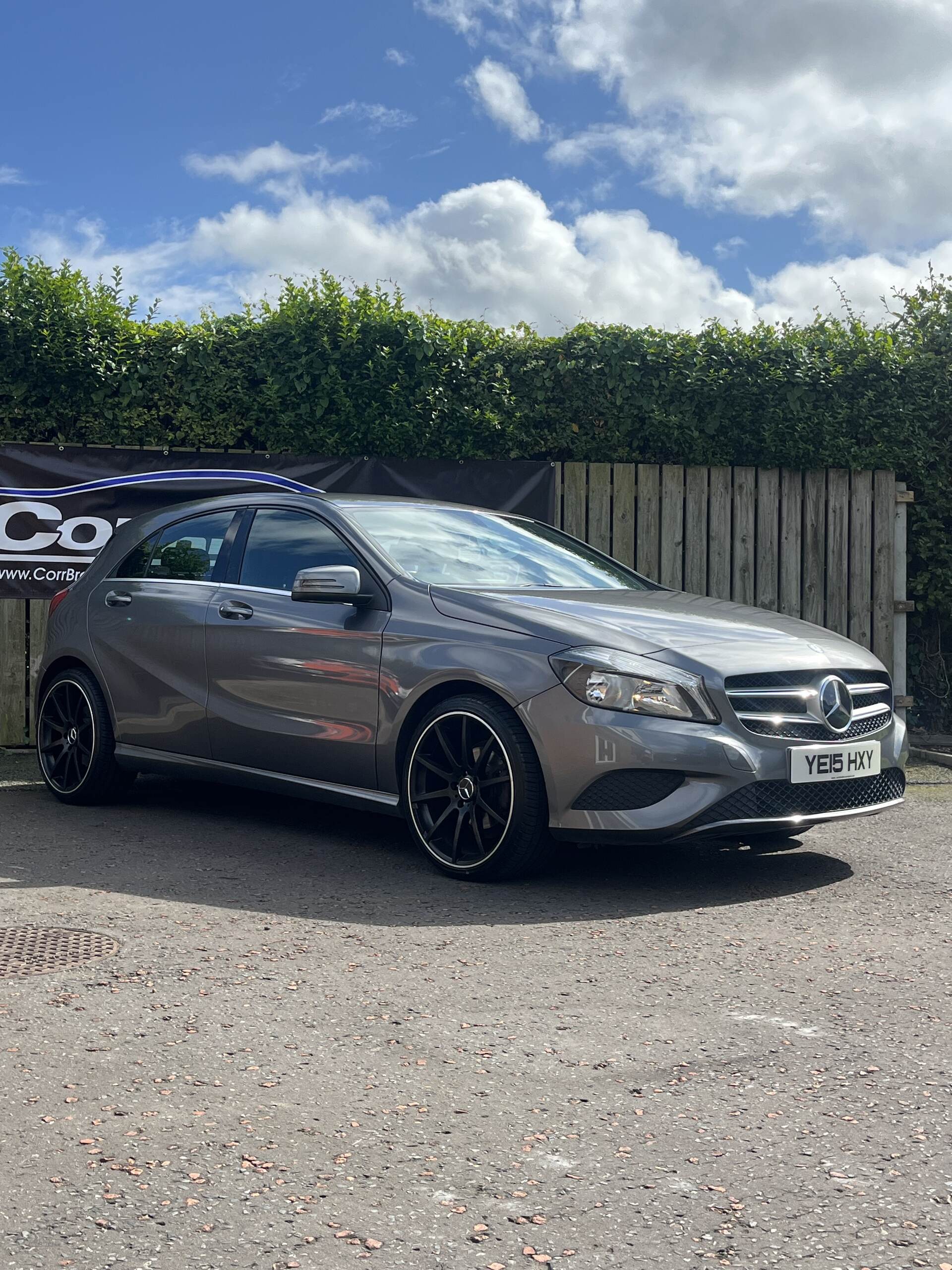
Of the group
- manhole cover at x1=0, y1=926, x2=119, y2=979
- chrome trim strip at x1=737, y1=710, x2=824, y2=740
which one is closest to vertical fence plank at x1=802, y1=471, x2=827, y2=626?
chrome trim strip at x1=737, y1=710, x2=824, y2=740

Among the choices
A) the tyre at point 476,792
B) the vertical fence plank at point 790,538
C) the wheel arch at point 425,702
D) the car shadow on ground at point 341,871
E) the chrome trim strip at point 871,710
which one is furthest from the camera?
the vertical fence plank at point 790,538

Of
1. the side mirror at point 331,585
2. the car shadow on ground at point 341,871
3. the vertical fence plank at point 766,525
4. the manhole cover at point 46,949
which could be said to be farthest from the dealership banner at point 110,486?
the manhole cover at point 46,949

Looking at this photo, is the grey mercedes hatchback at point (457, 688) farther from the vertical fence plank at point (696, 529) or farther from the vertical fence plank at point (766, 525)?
the vertical fence plank at point (766, 525)

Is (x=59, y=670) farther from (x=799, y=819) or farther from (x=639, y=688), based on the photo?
(x=799, y=819)

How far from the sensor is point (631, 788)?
17.8ft

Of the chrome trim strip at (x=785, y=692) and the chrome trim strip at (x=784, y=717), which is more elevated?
the chrome trim strip at (x=785, y=692)

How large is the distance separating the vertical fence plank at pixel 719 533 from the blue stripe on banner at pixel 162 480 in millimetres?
3027

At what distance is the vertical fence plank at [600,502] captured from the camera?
10617 mm

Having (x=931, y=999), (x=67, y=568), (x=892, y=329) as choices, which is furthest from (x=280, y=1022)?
(x=892, y=329)

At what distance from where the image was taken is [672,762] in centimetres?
539

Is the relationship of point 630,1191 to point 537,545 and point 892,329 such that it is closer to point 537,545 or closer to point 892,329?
point 537,545

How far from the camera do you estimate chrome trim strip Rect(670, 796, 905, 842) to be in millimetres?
5414

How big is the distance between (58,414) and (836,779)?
6712mm

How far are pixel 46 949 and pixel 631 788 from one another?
221 centimetres
